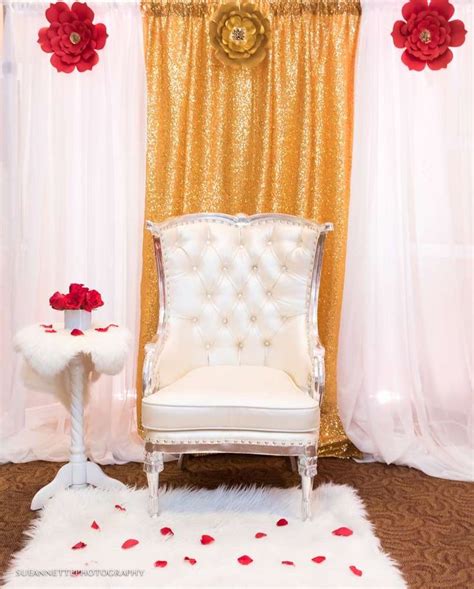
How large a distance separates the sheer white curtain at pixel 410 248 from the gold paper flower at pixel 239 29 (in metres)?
0.54

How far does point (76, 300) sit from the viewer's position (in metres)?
2.75

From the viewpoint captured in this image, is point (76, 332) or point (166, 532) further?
point (76, 332)

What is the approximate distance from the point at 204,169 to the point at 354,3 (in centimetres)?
115

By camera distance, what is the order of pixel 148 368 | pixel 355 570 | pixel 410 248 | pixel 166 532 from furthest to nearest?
pixel 410 248
pixel 148 368
pixel 166 532
pixel 355 570

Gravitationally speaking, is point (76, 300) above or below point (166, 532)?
above

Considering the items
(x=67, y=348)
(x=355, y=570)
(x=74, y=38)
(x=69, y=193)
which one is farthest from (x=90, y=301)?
(x=355, y=570)

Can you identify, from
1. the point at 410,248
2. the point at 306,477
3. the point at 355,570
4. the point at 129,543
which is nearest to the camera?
the point at 355,570

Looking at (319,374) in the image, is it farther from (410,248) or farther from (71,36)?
(71,36)

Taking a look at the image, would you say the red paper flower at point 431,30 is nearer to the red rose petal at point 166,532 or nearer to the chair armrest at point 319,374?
the chair armrest at point 319,374

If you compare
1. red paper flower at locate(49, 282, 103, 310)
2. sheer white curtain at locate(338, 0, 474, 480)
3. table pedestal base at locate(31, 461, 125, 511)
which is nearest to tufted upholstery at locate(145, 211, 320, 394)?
red paper flower at locate(49, 282, 103, 310)

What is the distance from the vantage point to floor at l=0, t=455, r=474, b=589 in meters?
2.31

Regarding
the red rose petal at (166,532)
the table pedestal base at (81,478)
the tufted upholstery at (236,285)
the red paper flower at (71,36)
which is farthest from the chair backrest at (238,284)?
the red paper flower at (71,36)

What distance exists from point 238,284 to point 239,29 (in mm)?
1269

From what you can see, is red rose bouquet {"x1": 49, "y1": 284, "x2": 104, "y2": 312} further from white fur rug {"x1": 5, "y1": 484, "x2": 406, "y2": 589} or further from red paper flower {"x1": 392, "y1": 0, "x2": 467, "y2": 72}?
red paper flower {"x1": 392, "y1": 0, "x2": 467, "y2": 72}
